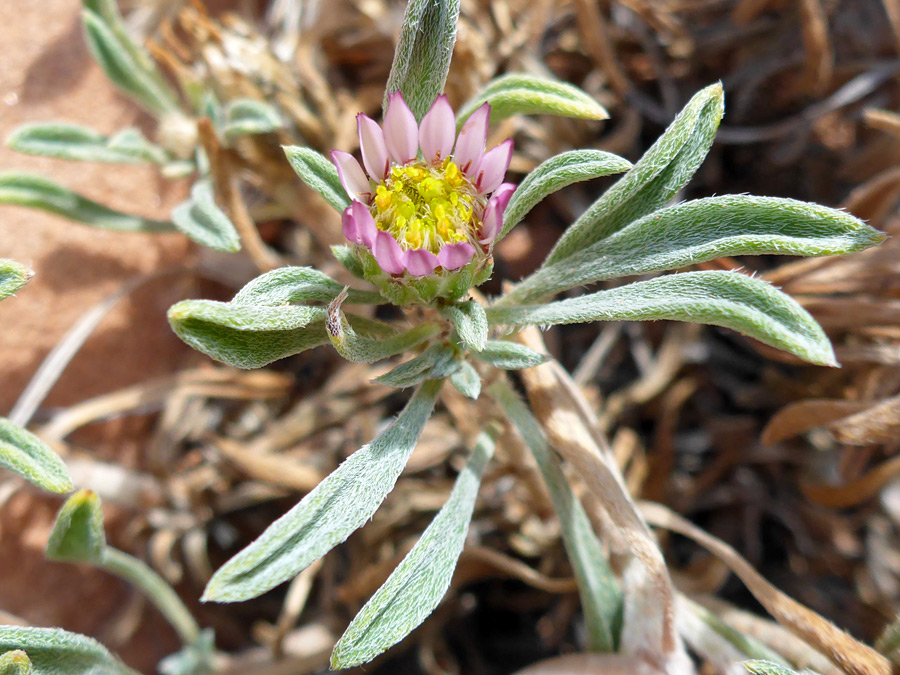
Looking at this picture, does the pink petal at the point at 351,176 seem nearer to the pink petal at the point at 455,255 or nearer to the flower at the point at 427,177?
the flower at the point at 427,177

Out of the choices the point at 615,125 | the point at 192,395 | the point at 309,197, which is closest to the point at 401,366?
the point at 309,197

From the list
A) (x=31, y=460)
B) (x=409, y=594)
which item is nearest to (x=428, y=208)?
(x=409, y=594)

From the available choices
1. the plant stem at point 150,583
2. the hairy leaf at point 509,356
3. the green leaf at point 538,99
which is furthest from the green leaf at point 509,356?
the plant stem at point 150,583

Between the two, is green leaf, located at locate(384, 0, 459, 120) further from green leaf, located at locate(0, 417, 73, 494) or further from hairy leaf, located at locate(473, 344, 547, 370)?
green leaf, located at locate(0, 417, 73, 494)

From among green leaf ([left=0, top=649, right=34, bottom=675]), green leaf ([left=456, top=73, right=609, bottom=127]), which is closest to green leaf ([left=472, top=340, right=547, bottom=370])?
green leaf ([left=456, top=73, right=609, bottom=127])

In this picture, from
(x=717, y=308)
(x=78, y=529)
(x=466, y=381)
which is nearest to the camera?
(x=717, y=308)

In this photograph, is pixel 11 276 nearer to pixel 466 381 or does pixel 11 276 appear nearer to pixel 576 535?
pixel 466 381

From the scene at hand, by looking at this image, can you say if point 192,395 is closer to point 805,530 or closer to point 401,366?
point 401,366
